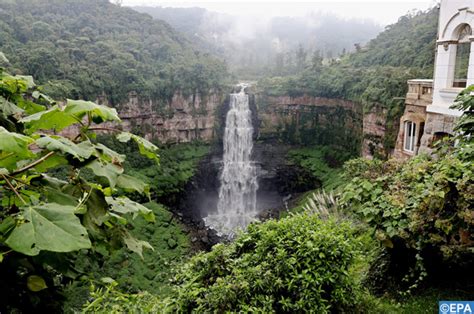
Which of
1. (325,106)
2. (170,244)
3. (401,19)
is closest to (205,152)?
(325,106)

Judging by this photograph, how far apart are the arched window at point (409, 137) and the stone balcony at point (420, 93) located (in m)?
0.67

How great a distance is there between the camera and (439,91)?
7988 mm

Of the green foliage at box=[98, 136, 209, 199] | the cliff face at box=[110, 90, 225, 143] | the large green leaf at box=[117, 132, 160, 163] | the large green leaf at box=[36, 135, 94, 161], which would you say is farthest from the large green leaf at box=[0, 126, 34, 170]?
the cliff face at box=[110, 90, 225, 143]

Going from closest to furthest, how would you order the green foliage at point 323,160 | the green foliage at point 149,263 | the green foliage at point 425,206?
the green foliage at point 425,206 < the green foliage at point 149,263 < the green foliage at point 323,160

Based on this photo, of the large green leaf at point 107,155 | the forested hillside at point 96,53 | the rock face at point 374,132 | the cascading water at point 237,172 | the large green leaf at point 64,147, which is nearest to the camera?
the large green leaf at point 64,147

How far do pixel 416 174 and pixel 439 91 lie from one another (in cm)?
472

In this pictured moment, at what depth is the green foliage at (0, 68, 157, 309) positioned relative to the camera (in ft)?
3.65

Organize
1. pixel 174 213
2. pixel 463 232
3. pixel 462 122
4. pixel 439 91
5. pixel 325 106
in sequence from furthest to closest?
pixel 325 106, pixel 174 213, pixel 439 91, pixel 462 122, pixel 463 232

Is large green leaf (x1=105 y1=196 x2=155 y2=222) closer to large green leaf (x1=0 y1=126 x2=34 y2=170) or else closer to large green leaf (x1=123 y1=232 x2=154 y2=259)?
large green leaf (x1=123 y1=232 x2=154 y2=259)

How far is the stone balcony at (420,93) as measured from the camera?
9766 millimetres

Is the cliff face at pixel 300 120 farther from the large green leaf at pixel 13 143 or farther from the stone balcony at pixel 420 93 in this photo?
the large green leaf at pixel 13 143

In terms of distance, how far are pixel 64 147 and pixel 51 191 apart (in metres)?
0.22

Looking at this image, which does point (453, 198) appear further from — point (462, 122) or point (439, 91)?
point (439, 91)

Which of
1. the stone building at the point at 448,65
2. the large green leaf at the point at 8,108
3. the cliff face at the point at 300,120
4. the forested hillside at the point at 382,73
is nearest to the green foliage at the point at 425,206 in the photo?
the large green leaf at the point at 8,108
